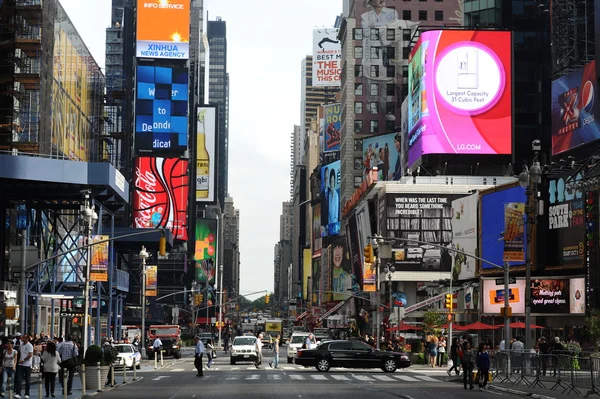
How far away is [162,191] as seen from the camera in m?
148

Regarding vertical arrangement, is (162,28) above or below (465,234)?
above

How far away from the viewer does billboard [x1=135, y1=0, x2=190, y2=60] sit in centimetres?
15212

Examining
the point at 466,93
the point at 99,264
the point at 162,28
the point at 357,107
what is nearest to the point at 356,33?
the point at 357,107

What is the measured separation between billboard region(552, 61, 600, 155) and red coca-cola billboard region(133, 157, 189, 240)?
228 feet

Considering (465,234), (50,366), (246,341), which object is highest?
(465,234)

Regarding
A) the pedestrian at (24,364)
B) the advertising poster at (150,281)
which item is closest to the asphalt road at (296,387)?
the pedestrian at (24,364)

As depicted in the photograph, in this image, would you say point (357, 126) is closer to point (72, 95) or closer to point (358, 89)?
point (358, 89)

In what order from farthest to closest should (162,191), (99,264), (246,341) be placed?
(162,191) → (246,341) → (99,264)

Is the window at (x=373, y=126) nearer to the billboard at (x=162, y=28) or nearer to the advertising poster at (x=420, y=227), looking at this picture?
the billboard at (x=162, y=28)

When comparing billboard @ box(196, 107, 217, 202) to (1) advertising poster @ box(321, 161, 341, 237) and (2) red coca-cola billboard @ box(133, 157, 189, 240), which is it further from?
(2) red coca-cola billboard @ box(133, 157, 189, 240)

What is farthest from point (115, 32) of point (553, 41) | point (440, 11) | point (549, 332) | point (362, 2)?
point (549, 332)

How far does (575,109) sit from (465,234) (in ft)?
51.7

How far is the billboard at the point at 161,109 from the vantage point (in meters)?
150

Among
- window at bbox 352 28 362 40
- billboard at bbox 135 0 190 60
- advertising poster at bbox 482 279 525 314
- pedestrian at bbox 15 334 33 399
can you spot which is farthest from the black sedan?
window at bbox 352 28 362 40
